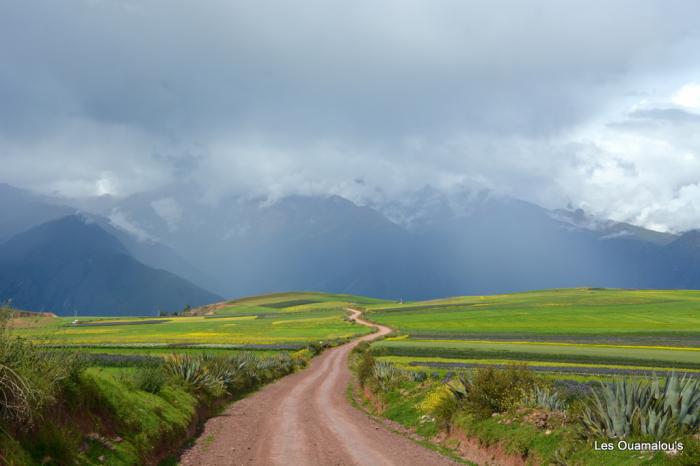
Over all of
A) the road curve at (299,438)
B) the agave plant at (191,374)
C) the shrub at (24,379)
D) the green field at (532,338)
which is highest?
the shrub at (24,379)

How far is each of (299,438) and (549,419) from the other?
8871 mm

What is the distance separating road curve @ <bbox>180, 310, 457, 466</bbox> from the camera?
49.3 feet

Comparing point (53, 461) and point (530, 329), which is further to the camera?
point (530, 329)

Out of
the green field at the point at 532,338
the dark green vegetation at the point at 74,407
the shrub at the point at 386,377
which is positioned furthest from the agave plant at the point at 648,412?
the shrub at the point at 386,377

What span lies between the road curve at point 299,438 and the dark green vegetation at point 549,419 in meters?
1.48

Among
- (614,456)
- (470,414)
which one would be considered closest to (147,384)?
(470,414)

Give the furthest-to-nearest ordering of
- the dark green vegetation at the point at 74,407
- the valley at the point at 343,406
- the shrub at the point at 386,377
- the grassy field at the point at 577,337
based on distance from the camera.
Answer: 1. the grassy field at the point at 577,337
2. the shrub at the point at 386,377
3. the valley at the point at 343,406
4. the dark green vegetation at the point at 74,407

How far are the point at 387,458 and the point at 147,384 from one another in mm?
9857

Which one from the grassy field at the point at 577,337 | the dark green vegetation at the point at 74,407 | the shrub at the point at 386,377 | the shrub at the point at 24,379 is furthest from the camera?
the grassy field at the point at 577,337

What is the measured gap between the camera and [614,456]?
10953mm

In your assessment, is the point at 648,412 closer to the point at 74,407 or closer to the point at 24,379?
the point at 24,379

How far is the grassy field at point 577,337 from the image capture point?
160ft

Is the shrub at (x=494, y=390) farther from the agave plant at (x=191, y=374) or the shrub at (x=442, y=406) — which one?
the agave plant at (x=191, y=374)

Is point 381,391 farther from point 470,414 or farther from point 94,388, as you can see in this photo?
point 94,388
